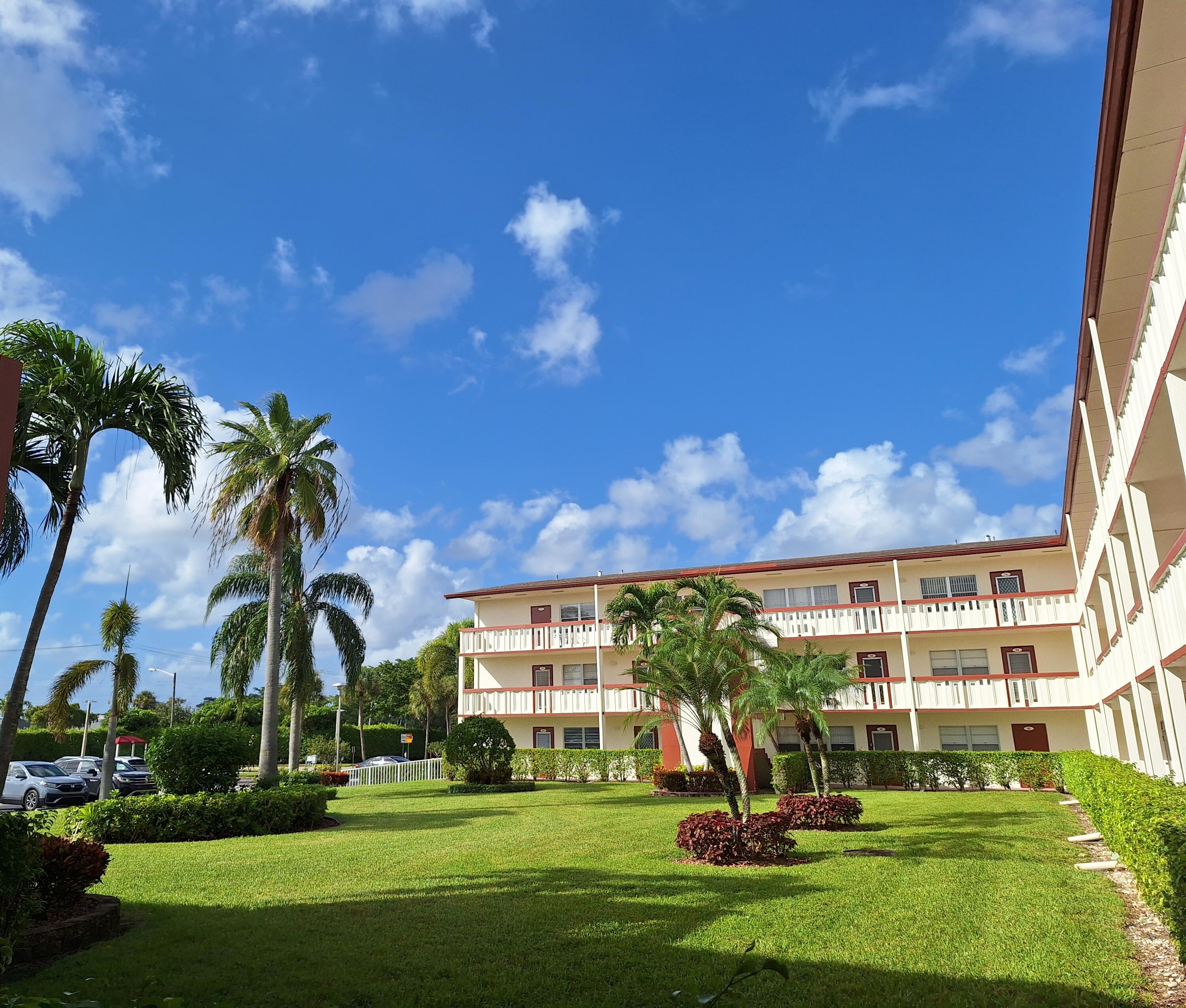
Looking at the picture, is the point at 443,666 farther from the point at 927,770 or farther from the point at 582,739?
the point at 927,770

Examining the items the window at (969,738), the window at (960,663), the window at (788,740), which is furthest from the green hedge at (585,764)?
the window at (960,663)

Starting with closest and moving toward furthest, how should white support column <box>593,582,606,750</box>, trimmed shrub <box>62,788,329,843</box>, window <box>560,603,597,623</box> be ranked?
1. trimmed shrub <box>62,788,329,843</box>
2. white support column <box>593,582,606,750</box>
3. window <box>560,603,597,623</box>

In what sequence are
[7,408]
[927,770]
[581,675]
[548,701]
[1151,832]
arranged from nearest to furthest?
[7,408], [1151,832], [927,770], [548,701], [581,675]

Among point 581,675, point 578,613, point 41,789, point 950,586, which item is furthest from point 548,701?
point 41,789

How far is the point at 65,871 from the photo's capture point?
29.6 feet

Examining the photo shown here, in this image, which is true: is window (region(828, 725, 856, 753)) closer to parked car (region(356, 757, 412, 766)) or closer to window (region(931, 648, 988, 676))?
window (region(931, 648, 988, 676))

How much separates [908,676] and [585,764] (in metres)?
13.0

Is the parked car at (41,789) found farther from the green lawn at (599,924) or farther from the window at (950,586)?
the window at (950,586)

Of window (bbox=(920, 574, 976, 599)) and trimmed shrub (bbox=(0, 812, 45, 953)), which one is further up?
window (bbox=(920, 574, 976, 599))

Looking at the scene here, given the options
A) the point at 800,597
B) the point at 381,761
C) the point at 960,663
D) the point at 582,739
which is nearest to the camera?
Result: the point at 960,663

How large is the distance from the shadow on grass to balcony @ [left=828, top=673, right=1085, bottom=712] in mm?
19950

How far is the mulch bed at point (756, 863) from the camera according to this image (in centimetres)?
1258

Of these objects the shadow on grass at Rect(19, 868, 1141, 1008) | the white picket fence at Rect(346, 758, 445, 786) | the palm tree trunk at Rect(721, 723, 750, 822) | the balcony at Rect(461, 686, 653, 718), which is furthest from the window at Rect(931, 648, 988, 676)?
the shadow on grass at Rect(19, 868, 1141, 1008)

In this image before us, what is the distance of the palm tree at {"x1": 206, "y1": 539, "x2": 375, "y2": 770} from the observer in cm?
3028
